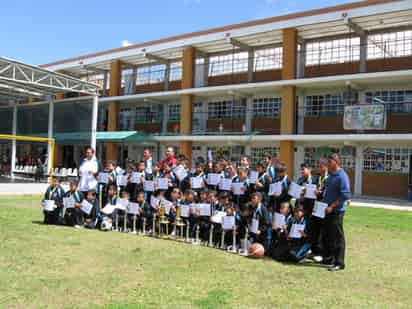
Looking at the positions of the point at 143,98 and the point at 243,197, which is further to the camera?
the point at 143,98

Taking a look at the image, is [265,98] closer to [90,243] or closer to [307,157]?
[307,157]

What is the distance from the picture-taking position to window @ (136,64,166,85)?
105ft

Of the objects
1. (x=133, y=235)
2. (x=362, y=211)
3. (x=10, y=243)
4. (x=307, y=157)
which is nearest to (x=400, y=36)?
(x=307, y=157)

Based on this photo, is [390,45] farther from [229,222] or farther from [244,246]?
[244,246]

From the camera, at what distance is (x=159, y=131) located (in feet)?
104

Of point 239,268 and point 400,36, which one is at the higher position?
point 400,36

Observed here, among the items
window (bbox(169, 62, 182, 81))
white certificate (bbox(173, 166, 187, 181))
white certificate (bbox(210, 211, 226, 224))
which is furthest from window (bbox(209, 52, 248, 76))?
white certificate (bbox(210, 211, 226, 224))

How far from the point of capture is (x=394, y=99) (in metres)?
22.6

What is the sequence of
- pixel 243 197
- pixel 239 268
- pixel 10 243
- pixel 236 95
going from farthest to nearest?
pixel 236 95, pixel 243 197, pixel 10 243, pixel 239 268

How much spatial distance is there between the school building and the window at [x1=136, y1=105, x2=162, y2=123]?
83 millimetres

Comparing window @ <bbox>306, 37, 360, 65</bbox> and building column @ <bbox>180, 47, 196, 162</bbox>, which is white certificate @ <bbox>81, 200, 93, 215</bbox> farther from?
Result: window @ <bbox>306, 37, 360, 65</bbox>

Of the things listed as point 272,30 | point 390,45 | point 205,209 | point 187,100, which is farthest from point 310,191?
point 187,100

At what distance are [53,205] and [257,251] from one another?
5528mm

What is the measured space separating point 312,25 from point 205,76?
8537mm
